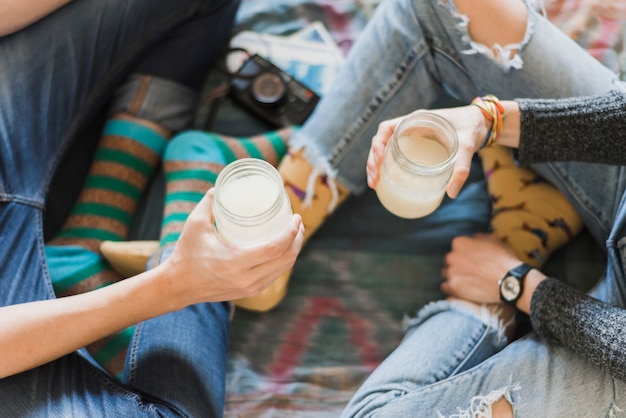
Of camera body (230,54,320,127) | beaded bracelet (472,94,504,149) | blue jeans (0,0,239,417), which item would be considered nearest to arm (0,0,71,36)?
blue jeans (0,0,239,417)

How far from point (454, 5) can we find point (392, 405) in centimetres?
61

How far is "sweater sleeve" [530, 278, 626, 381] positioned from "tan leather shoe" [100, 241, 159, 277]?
2.07ft

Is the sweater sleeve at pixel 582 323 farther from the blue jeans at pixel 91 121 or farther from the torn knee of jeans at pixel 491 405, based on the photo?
the blue jeans at pixel 91 121

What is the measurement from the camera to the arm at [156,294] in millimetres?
709

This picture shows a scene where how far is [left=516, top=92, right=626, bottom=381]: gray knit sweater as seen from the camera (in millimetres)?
804

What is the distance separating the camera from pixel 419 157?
794mm

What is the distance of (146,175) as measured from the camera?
3.79 ft

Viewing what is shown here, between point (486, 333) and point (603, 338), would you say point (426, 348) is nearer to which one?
point (486, 333)

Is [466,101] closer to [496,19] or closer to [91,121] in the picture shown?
[496,19]

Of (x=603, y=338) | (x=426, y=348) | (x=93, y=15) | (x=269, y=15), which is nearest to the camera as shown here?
(x=603, y=338)

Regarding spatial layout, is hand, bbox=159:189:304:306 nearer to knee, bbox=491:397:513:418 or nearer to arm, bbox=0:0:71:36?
knee, bbox=491:397:513:418

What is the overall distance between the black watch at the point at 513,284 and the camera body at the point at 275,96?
52 centimetres

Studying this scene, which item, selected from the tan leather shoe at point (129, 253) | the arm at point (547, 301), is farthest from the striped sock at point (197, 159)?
the arm at point (547, 301)

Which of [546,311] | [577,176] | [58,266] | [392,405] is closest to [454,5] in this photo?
[577,176]
